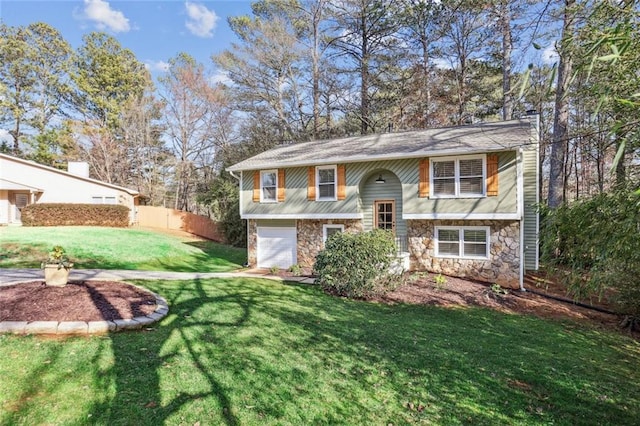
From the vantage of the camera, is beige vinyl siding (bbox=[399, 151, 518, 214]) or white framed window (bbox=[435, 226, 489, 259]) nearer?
beige vinyl siding (bbox=[399, 151, 518, 214])

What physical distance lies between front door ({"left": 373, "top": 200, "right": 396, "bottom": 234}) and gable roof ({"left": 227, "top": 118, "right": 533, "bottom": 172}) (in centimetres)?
174

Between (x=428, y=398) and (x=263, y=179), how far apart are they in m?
11.7

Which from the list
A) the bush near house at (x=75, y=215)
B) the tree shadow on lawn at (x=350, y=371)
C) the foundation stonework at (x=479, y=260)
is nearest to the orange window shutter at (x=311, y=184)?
the foundation stonework at (x=479, y=260)

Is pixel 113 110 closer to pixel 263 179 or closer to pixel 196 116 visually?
pixel 196 116

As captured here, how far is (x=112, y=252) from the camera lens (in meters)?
13.6

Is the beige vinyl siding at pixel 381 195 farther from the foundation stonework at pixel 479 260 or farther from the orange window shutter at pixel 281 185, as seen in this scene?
the orange window shutter at pixel 281 185

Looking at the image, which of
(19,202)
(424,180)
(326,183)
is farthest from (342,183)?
(19,202)

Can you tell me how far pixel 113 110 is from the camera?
2894 cm

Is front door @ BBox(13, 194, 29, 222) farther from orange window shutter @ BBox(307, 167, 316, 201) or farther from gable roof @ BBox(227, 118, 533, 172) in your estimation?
orange window shutter @ BBox(307, 167, 316, 201)

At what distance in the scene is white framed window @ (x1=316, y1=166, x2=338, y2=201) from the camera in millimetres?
12945

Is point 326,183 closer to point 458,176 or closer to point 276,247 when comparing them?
point 276,247

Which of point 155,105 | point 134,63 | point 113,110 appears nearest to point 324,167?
point 155,105

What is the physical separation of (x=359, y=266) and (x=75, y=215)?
20133 mm

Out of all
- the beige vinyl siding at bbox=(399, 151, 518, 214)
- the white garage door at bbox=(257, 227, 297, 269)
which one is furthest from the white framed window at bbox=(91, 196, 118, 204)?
the beige vinyl siding at bbox=(399, 151, 518, 214)
